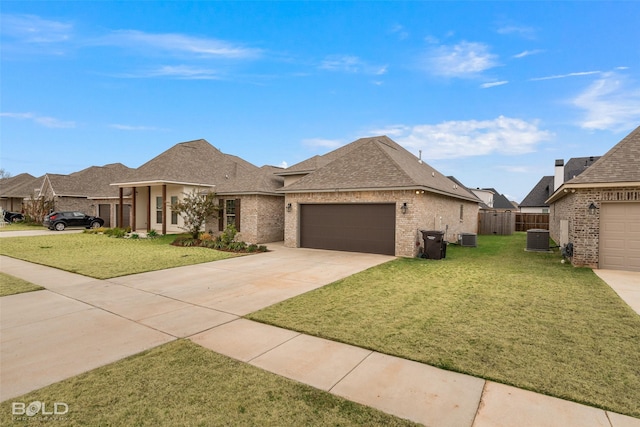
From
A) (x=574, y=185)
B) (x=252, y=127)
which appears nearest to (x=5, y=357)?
(x=574, y=185)

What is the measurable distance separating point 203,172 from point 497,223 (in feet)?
75.7

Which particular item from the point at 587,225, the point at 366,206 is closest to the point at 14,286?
the point at 366,206

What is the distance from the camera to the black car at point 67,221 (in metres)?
23.8

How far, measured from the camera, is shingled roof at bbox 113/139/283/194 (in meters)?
18.1

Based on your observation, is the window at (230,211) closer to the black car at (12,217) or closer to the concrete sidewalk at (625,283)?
the concrete sidewalk at (625,283)

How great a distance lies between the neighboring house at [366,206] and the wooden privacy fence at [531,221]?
13.4 meters

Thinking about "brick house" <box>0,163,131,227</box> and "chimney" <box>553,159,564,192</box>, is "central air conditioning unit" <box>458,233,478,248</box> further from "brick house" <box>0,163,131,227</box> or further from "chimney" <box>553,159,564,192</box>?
"brick house" <box>0,163,131,227</box>

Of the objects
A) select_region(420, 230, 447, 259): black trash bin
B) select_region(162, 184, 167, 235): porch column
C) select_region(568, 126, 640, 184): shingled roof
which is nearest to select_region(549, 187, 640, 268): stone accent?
select_region(568, 126, 640, 184): shingled roof

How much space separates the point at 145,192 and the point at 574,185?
2644 centimetres

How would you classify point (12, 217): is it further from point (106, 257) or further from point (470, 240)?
point (470, 240)

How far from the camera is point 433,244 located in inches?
476

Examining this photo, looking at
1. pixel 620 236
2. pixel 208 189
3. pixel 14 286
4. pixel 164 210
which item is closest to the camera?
pixel 14 286

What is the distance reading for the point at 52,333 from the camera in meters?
4.73

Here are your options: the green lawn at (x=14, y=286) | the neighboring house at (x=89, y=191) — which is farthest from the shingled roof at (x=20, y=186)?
the green lawn at (x=14, y=286)
